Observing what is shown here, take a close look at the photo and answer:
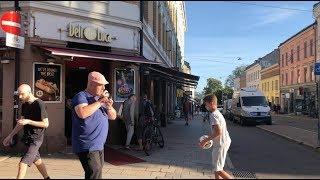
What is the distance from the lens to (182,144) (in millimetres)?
16062

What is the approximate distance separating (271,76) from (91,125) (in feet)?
236

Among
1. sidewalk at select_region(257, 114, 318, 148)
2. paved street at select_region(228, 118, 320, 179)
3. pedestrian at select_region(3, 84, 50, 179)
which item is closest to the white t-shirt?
pedestrian at select_region(3, 84, 50, 179)

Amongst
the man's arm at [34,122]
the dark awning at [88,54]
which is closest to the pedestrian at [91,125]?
the man's arm at [34,122]

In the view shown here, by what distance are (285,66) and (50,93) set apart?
186 ft

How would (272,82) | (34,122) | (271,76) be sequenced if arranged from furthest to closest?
(271,76) → (272,82) → (34,122)

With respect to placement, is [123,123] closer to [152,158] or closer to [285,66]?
[152,158]

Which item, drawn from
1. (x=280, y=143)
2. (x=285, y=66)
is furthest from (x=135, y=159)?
(x=285, y=66)

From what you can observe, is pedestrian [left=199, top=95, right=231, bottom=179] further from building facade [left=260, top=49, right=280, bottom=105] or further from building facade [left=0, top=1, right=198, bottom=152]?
building facade [left=260, top=49, right=280, bottom=105]

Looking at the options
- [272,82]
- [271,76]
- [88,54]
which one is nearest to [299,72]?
[272,82]

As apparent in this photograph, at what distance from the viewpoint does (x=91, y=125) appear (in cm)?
627

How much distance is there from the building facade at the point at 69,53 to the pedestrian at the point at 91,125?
18.9 feet

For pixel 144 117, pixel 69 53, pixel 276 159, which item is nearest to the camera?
pixel 69 53

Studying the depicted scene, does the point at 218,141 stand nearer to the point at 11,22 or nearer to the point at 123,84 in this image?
the point at 11,22

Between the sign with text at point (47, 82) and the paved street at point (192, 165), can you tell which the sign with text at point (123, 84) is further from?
the sign with text at point (47, 82)
